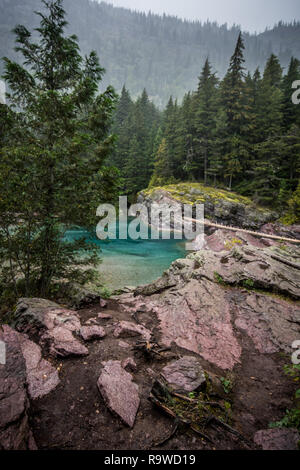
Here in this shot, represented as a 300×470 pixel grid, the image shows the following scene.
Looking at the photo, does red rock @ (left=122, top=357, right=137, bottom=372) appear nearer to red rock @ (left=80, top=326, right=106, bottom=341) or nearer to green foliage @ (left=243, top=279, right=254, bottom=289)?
red rock @ (left=80, top=326, right=106, bottom=341)

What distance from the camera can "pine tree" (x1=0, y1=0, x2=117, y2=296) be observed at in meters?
5.69

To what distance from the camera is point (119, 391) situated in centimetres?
318

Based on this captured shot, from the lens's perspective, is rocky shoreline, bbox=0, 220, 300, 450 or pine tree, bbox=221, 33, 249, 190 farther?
pine tree, bbox=221, 33, 249, 190

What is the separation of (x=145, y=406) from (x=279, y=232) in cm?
2087

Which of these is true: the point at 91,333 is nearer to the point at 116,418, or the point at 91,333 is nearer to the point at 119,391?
the point at 119,391

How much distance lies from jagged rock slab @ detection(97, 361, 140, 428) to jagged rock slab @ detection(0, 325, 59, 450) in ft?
2.63

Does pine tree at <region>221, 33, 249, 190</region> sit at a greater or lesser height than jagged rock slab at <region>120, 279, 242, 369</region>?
greater

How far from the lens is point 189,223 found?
2323cm

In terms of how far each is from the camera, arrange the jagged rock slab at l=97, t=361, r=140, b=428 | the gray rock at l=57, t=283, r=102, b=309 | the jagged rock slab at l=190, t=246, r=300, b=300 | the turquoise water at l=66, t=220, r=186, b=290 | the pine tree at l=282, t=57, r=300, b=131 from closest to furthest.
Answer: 1. the jagged rock slab at l=97, t=361, r=140, b=428
2. the gray rock at l=57, t=283, r=102, b=309
3. the jagged rock slab at l=190, t=246, r=300, b=300
4. the turquoise water at l=66, t=220, r=186, b=290
5. the pine tree at l=282, t=57, r=300, b=131

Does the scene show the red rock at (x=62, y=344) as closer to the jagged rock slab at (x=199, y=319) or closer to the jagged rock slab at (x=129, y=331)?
the jagged rock slab at (x=129, y=331)

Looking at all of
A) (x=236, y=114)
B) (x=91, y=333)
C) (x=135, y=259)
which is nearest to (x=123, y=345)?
(x=91, y=333)

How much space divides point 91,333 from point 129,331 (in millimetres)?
978

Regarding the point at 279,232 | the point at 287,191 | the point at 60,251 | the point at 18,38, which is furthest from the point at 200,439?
the point at 287,191

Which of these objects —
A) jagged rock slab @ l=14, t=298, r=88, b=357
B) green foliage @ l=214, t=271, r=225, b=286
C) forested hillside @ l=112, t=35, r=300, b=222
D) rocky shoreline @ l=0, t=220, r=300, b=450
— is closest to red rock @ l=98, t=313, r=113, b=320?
rocky shoreline @ l=0, t=220, r=300, b=450
